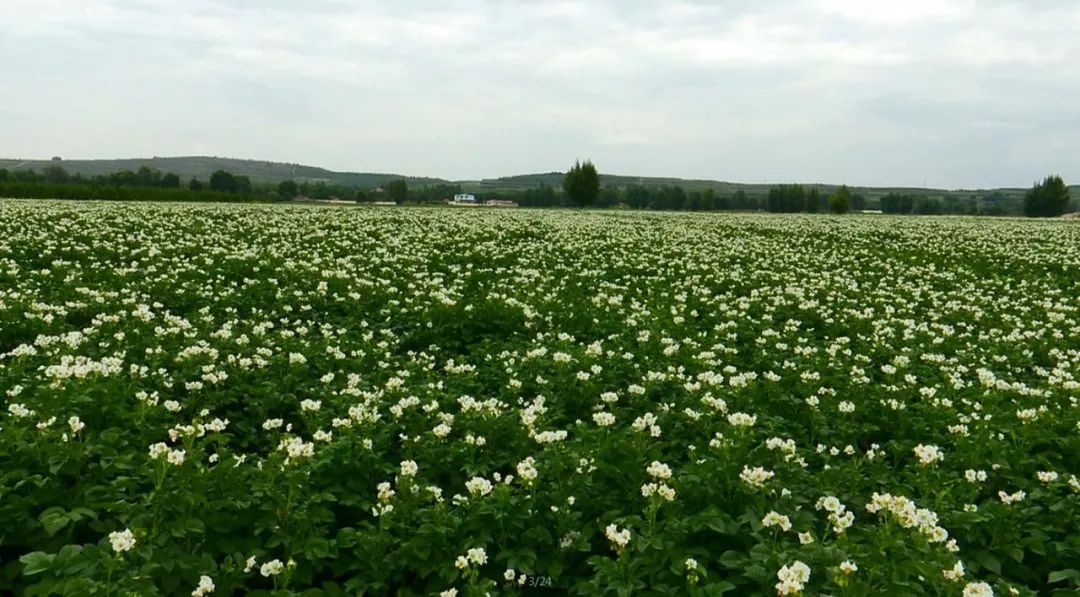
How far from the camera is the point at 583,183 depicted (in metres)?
109

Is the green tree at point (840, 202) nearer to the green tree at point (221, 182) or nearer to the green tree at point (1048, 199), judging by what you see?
the green tree at point (1048, 199)

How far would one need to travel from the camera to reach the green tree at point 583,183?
357ft

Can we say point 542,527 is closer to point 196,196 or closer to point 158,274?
point 158,274

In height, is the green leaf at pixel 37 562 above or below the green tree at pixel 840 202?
below

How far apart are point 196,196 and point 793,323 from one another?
68426mm

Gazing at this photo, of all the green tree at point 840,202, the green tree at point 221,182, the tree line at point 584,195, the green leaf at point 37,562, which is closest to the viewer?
the green leaf at point 37,562

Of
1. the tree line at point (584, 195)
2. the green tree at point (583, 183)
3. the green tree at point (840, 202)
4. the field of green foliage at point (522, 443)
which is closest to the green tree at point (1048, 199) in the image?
the tree line at point (584, 195)

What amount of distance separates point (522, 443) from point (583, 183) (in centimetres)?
10516

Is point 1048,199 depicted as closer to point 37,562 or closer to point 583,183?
point 583,183

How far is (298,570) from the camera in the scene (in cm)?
402

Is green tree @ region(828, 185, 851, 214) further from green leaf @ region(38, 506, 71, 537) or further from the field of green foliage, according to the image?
green leaf @ region(38, 506, 71, 537)

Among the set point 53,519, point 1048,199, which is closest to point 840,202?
point 1048,199

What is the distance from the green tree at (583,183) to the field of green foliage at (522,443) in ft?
315

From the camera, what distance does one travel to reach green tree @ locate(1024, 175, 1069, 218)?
348ft
